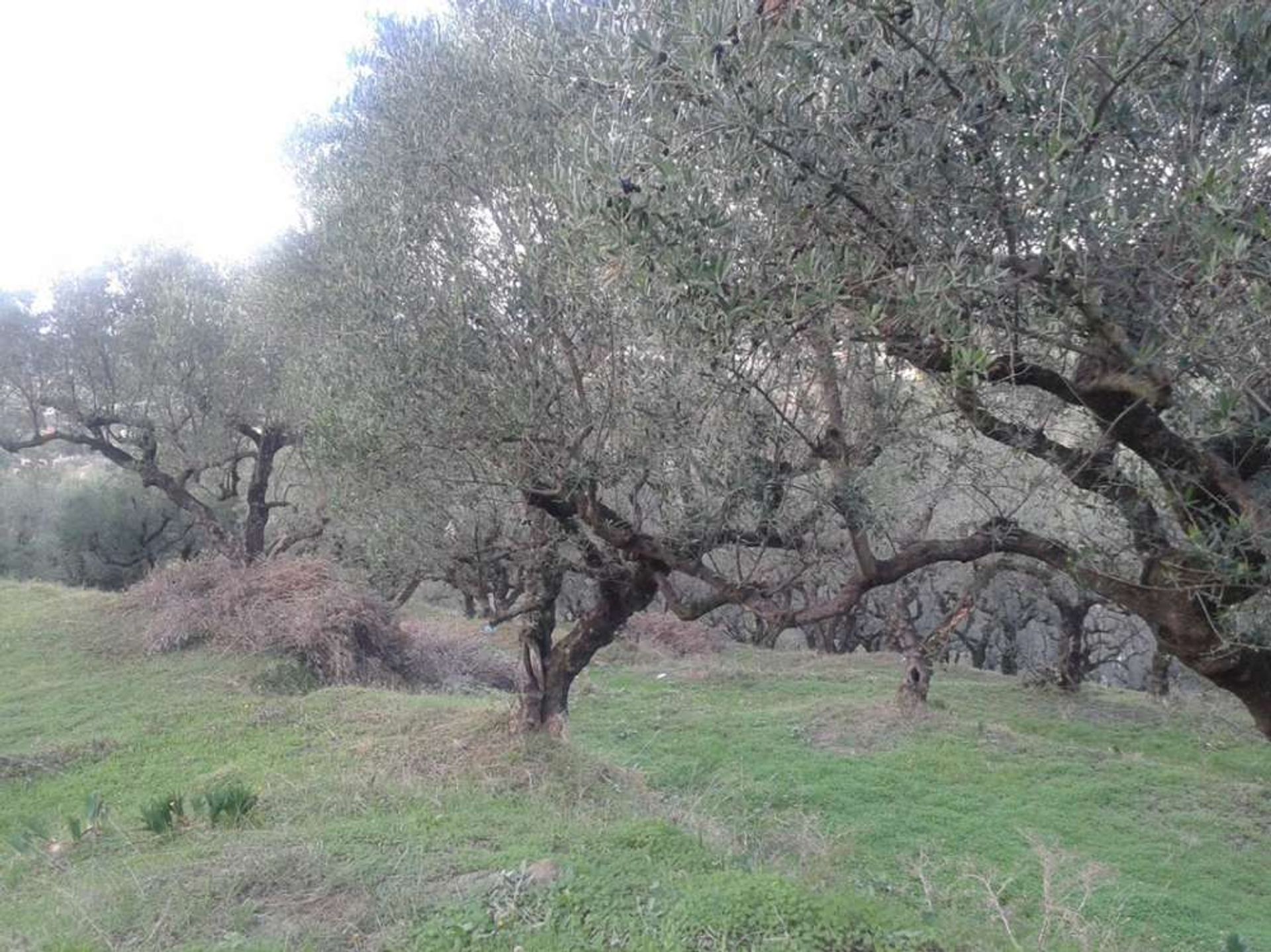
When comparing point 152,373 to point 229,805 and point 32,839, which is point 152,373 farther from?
point 229,805

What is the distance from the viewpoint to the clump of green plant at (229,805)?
6.95 metres

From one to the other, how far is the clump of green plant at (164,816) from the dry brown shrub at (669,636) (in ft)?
56.2

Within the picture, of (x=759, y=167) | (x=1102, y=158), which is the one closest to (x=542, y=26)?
→ (x=759, y=167)

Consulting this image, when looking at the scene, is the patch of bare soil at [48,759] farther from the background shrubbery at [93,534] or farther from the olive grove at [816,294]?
the background shrubbery at [93,534]

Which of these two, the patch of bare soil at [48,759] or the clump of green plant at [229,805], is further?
the patch of bare soil at [48,759]

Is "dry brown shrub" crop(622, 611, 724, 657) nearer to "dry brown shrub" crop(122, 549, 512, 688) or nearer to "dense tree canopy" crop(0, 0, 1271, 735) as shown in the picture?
"dry brown shrub" crop(122, 549, 512, 688)

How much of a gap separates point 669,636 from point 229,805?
745 inches

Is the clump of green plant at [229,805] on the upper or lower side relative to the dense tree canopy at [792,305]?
lower

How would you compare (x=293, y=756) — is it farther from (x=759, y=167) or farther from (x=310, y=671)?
(x=759, y=167)

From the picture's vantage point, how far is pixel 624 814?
809cm

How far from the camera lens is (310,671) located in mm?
15469

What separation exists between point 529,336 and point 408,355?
3.07 ft

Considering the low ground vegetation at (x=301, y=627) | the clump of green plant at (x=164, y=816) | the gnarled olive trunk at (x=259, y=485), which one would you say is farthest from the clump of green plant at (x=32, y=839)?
the gnarled olive trunk at (x=259, y=485)

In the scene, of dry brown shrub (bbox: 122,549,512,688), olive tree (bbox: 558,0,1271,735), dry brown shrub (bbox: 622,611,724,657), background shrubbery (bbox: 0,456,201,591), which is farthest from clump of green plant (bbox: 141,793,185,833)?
background shrubbery (bbox: 0,456,201,591)
